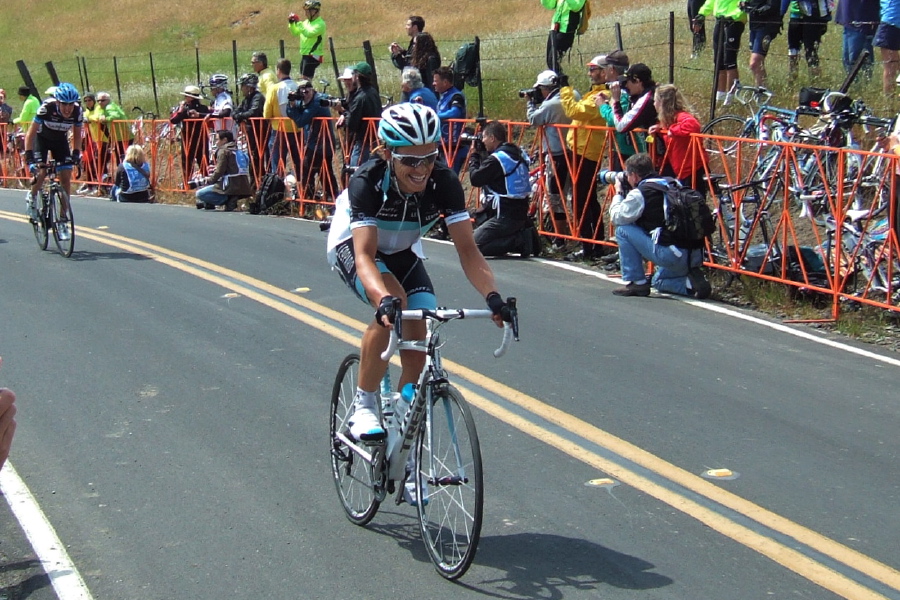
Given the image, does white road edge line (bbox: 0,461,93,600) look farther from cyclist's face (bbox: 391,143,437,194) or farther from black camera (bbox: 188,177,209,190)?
black camera (bbox: 188,177,209,190)

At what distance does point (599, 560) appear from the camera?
5.21 meters

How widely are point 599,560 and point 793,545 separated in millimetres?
902

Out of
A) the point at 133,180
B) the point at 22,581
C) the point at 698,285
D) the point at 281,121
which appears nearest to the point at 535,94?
the point at 698,285

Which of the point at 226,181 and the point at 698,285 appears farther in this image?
the point at 226,181

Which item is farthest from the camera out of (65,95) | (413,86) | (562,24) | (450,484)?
(562,24)

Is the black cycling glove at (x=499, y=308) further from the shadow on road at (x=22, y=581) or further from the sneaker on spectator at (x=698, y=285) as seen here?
the sneaker on spectator at (x=698, y=285)

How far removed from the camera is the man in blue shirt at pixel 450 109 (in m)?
15.0

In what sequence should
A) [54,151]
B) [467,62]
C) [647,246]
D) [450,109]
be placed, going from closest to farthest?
[647,246] < [54,151] < [450,109] < [467,62]

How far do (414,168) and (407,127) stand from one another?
192 millimetres

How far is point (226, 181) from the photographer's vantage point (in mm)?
18453

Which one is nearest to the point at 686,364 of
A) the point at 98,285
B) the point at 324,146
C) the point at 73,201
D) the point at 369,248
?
the point at 369,248

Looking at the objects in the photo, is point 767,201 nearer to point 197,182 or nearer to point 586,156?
point 586,156

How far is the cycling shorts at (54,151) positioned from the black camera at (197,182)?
19.1 feet

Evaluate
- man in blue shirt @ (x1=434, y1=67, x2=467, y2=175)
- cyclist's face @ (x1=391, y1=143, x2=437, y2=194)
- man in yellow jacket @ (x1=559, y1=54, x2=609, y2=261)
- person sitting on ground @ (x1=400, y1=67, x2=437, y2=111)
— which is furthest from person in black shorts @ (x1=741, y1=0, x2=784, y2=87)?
cyclist's face @ (x1=391, y1=143, x2=437, y2=194)
